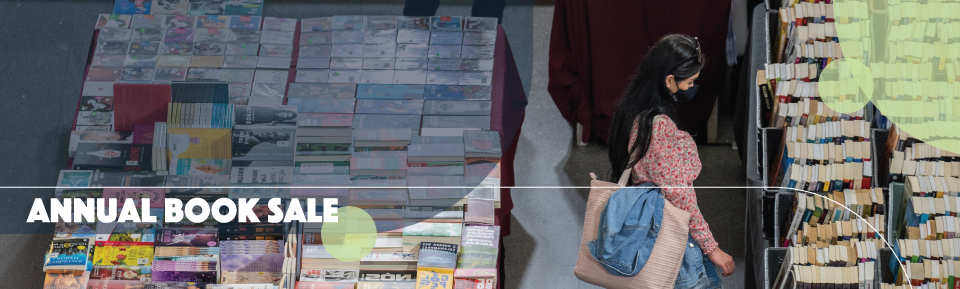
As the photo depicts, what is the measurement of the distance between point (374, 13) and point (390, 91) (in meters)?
1.74

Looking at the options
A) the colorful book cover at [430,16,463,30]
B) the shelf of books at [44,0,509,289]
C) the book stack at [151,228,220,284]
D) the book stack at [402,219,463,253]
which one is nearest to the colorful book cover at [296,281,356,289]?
the shelf of books at [44,0,509,289]

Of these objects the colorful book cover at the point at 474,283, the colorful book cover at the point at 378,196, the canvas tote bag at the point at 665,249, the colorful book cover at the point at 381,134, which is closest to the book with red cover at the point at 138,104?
the colorful book cover at the point at 381,134

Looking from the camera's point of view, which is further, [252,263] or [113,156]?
[113,156]

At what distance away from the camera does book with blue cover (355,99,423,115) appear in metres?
4.61

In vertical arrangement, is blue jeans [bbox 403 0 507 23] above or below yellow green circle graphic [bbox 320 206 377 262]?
above

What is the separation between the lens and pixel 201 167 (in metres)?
4.38

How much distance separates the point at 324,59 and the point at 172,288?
1.50 meters

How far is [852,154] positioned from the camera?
11.7 ft

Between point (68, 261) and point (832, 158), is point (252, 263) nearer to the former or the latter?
point (68, 261)

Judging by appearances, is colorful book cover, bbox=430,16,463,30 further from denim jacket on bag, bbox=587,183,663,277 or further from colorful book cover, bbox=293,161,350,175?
denim jacket on bag, bbox=587,183,663,277

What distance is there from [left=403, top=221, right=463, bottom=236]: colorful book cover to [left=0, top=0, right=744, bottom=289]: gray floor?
29.4 inches

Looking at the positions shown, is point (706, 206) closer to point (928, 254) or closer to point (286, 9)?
point (928, 254)

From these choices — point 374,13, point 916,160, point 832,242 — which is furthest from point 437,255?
point 374,13

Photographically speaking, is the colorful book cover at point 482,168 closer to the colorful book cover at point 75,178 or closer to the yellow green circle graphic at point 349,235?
the yellow green circle graphic at point 349,235
